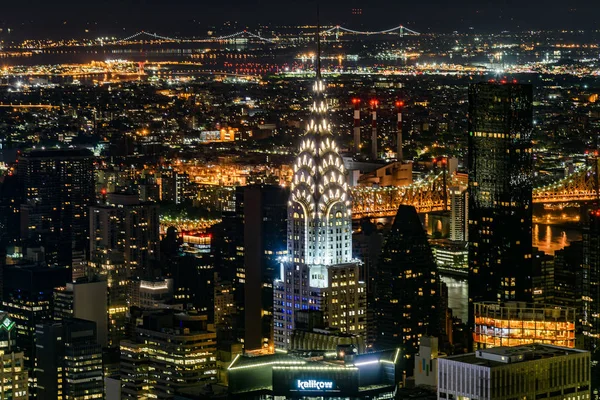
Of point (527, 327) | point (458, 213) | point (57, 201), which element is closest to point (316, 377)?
point (527, 327)

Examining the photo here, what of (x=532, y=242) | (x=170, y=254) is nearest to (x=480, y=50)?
(x=170, y=254)

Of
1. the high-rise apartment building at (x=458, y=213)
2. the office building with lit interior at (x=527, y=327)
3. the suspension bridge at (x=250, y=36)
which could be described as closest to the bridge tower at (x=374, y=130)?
the high-rise apartment building at (x=458, y=213)

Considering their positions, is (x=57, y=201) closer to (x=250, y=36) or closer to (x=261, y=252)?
(x=261, y=252)

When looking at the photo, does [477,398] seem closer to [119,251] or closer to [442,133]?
[119,251]

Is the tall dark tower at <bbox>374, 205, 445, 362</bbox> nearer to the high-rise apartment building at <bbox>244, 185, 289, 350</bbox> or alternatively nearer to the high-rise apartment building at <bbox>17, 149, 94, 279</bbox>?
the high-rise apartment building at <bbox>244, 185, 289, 350</bbox>

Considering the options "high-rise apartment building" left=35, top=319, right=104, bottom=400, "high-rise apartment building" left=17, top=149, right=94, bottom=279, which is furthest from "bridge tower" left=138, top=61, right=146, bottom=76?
"high-rise apartment building" left=35, top=319, right=104, bottom=400
